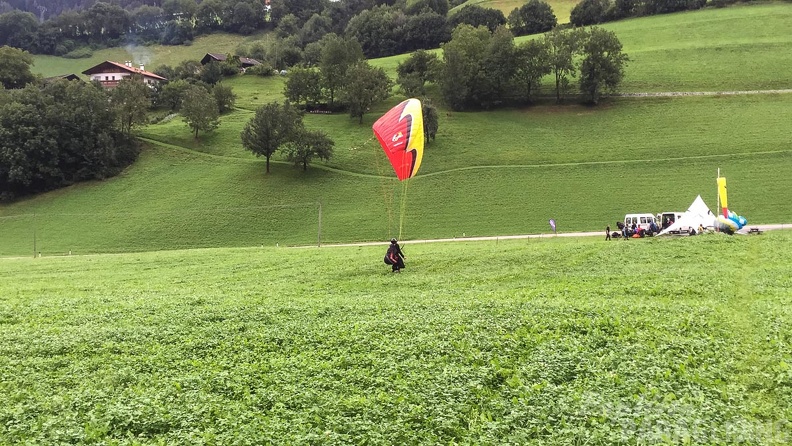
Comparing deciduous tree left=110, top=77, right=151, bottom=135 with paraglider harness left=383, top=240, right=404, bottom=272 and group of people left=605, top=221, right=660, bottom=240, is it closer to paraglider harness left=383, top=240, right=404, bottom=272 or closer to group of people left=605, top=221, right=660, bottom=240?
paraglider harness left=383, top=240, right=404, bottom=272

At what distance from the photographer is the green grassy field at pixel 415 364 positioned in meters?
8.06

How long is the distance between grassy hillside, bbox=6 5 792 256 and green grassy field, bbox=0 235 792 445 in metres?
31.9

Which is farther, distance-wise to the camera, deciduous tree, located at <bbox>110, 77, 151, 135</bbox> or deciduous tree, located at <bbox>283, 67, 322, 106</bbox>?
deciduous tree, located at <bbox>283, 67, 322, 106</bbox>

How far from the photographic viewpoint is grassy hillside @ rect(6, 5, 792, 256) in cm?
5028

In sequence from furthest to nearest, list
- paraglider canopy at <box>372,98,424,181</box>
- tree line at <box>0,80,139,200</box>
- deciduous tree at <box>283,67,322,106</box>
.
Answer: deciduous tree at <box>283,67,322,106</box>, tree line at <box>0,80,139,200</box>, paraglider canopy at <box>372,98,424,181</box>

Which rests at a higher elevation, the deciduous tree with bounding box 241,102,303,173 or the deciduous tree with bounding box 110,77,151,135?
the deciduous tree with bounding box 110,77,151,135

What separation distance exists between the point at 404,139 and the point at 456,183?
37374 millimetres

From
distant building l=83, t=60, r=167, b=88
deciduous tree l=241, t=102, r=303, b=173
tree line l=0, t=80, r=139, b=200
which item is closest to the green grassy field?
deciduous tree l=241, t=102, r=303, b=173

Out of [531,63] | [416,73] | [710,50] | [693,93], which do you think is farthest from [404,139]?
[710,50]

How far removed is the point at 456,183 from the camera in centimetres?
5853

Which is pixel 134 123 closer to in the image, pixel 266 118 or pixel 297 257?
pixel 266 118

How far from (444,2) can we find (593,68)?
290 feet

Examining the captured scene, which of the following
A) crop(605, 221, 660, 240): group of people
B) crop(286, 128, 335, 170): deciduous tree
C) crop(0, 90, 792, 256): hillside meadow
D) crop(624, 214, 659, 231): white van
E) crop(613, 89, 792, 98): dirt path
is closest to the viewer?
crop(605, 221, 660, 240): group of people

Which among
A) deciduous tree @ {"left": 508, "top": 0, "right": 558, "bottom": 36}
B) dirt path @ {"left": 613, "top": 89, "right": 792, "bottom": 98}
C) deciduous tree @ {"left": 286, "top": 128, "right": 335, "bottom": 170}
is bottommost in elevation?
deciduous tree @ {"left": 286, "top": 128, "right": 335, "bottom": 170}
